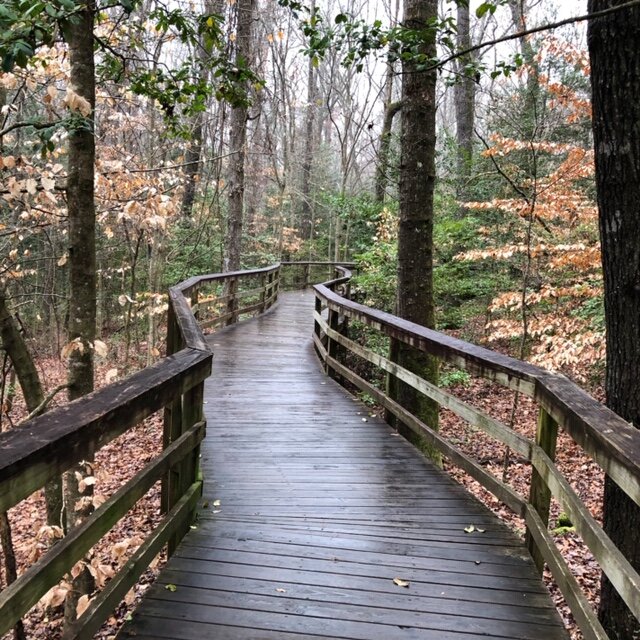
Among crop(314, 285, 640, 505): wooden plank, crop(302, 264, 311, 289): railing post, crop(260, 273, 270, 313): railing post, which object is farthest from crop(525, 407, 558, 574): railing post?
crop(302, 264, 311, 289): railing post

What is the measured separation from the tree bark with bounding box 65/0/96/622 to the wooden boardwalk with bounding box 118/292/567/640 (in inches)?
45.4

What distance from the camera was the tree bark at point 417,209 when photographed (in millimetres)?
5754

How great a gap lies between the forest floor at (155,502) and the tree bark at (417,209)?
168 centimetres

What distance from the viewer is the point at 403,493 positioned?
148 inches

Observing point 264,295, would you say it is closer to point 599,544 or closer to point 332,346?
point 332,346

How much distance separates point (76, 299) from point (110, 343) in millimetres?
12820

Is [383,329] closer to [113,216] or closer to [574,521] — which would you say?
[574,521]

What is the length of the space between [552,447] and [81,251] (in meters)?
3.68

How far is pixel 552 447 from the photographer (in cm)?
270

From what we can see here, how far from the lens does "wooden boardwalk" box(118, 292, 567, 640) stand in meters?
2.40

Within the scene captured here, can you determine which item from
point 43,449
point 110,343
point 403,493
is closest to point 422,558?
point 403,493

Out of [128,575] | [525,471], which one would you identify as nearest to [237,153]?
[525,471]

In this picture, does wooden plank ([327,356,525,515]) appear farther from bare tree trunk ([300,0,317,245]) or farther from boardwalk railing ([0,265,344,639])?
bare tree trunk ([300,0,317,245])

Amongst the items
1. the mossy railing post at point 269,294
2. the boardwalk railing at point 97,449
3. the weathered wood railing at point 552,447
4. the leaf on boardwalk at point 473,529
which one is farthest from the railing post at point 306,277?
the leaf on boardwalk at point 473,529
